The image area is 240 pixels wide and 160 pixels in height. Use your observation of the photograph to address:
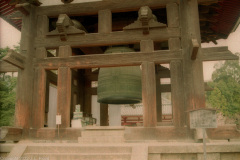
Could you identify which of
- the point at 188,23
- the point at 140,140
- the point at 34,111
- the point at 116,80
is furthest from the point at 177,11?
the point at 34,111

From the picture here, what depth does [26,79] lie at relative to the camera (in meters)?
7.32

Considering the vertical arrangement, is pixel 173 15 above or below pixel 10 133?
above

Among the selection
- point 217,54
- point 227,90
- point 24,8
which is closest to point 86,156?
point 217,54

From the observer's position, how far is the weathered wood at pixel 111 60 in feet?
22.2

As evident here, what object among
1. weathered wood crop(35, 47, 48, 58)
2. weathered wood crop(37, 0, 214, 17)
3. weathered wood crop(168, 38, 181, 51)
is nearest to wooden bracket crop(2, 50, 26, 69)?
weathered wood crop(35, 47, 48, 58)

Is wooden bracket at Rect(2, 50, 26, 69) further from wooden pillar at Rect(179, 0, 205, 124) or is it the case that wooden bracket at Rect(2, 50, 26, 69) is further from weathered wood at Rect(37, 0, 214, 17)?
wooden pillar at Rect(179, 0, 205, 124)

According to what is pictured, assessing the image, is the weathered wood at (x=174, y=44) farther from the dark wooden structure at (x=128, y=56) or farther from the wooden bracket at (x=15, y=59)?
the wooden bracket at (x=15, y=59)

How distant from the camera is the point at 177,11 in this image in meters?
7.09

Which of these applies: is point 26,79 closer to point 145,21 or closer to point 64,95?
point 64,95

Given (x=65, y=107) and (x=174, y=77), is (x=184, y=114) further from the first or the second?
(x=65, y=107)

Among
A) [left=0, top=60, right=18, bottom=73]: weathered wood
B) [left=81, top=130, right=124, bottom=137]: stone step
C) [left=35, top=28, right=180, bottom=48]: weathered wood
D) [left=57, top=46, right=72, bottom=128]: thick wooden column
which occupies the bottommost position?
[left=81, top=130, right=124, bottom=137]: stone step

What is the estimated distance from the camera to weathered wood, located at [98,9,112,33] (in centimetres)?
735

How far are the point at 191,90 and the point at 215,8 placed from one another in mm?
2980

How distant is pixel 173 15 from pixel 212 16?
1.84 meters
